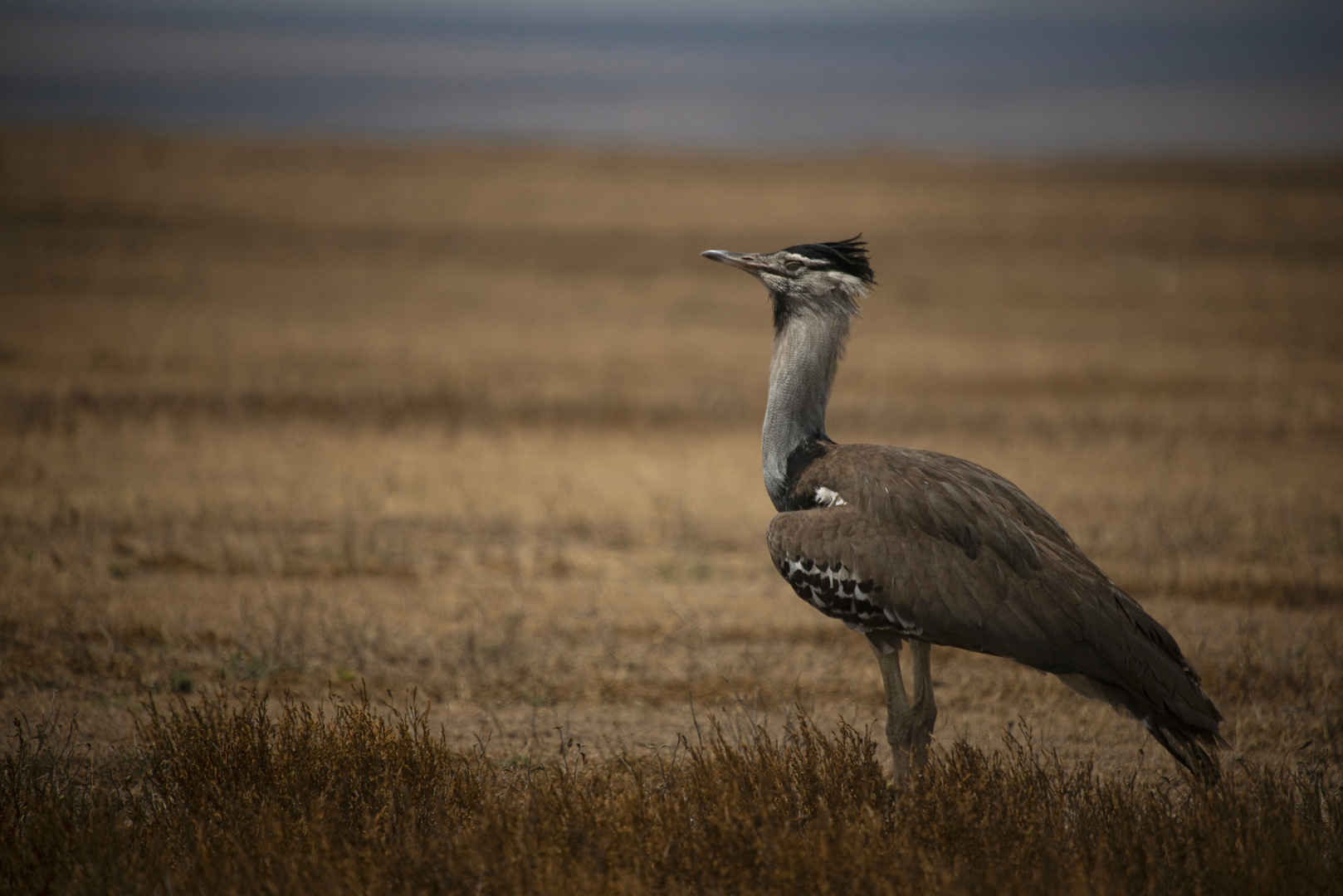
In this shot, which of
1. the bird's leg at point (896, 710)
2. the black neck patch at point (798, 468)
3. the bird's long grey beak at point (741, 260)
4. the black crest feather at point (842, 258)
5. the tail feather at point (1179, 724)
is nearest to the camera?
the tail feather at point (1179, 724)

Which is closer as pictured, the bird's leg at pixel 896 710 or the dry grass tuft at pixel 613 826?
the dry grass tuft at pixel 613 826

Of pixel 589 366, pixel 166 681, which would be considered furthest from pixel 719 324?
pixel 166 681

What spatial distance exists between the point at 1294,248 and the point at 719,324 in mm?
19766

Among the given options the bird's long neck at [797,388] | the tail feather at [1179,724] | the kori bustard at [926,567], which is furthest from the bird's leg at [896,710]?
the bird's long neck at [797,388]

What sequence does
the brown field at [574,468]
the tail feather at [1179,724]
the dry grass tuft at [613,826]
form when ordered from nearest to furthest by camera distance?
the dry grass tuft at [613,826], the tail feather at [1179,724], the brown field at [574,468]

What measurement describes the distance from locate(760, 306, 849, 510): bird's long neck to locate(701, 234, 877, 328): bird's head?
5 centimetres

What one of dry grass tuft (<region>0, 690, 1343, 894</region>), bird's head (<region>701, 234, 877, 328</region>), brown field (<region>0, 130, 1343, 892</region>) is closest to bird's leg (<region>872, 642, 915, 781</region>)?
dry grass tuft (<region>0, 690, 1343, 894</region>)

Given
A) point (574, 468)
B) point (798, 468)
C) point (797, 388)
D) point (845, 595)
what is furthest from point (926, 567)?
point (574, 468)

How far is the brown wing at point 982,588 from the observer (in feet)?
13.2

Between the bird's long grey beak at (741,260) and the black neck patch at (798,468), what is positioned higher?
the bird's long grey beak at (741,260)

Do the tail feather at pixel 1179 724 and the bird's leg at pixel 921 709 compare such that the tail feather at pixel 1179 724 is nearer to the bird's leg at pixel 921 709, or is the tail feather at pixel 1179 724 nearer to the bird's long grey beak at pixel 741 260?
the bird's leg at pixel 921 709

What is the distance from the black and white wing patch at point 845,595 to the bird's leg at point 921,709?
227 millimetres

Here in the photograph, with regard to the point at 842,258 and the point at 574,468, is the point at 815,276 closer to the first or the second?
the point at 842,258

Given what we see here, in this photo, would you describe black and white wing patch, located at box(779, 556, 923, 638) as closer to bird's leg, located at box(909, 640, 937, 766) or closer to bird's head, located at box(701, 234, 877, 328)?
bird's leg, located at box(909, 640, 937, 766)
